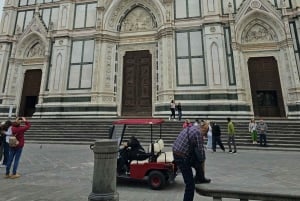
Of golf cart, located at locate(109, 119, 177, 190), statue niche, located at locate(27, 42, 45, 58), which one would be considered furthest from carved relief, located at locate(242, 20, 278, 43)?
statue niche, located at locate(27, 42, 45, 58)

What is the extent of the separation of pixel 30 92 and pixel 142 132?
12889 millimetres

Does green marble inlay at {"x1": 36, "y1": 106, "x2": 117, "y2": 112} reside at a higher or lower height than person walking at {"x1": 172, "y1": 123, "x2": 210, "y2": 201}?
higher

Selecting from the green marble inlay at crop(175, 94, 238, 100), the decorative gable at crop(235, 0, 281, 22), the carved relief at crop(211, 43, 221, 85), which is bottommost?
the green marble inlay at crop(175, 94, 238, 100)

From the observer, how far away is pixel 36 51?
69.5 feet

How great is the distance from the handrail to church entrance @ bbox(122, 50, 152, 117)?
15.0 m

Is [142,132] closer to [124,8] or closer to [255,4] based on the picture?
[124,8]

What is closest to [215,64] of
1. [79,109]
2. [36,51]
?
[79,109]

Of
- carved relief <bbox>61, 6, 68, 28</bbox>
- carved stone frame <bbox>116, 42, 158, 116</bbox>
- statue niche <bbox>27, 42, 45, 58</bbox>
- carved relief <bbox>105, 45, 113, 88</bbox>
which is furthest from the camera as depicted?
statue niche <bbox>27, 42, 45, 58</bbox>

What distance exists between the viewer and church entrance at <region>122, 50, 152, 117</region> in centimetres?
1825

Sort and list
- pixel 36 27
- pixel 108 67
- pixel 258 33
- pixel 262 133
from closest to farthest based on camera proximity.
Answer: pixel 262 133 < pixel 258 33 < pixel 108 67 < pixel 36 27

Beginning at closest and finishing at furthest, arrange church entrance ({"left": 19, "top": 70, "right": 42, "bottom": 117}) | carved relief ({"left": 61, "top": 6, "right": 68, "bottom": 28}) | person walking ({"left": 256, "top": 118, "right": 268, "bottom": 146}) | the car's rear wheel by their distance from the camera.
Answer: the car's rear wheel
person walking ({"left": 256, "top": 118, "right": 268, "bottom": 146})
carved relief ({"left": 61, "top": 6, "right": 68, "bottom": 28})
church entrance ({"left": 19, "top": 70, "right": 42, "bottom": 117})

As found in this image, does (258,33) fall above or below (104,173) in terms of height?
above

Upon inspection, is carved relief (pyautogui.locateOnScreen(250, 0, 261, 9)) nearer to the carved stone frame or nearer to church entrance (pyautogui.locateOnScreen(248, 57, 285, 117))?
church entrance (pyautogui.locateOnScreen(248, 57, 285, 117))

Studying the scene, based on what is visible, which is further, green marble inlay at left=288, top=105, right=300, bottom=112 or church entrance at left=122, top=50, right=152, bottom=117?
church entrance at left=122, top=50, right=152, bottom=117
